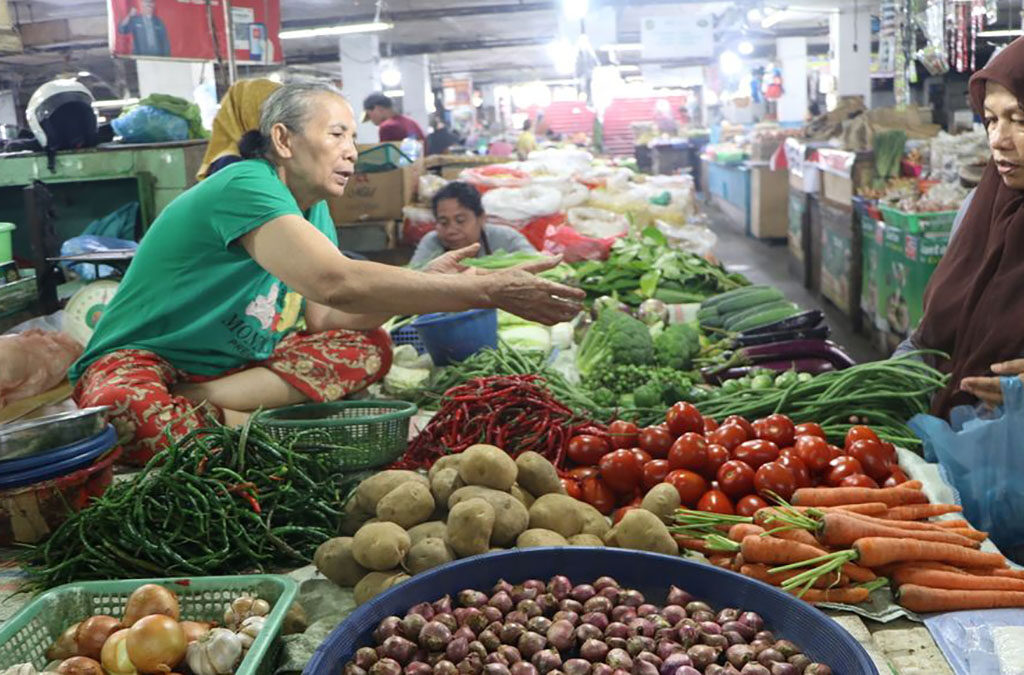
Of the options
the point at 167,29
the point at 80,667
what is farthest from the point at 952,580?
the point at 167,29

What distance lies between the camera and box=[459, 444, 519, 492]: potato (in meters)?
2.28

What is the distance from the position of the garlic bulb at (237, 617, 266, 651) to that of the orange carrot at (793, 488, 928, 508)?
133cm

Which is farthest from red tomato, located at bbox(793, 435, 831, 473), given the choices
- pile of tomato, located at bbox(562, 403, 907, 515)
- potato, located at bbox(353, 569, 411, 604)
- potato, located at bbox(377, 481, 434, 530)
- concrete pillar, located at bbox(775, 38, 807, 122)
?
concrete pillar, located at bbox(775, 38, 807, 122)

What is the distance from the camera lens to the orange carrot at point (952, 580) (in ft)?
7.03

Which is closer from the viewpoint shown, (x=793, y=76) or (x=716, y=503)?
(x=716, y=503)

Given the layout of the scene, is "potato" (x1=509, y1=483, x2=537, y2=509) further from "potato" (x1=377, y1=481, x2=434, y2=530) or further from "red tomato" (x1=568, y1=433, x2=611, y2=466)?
"red tomato" (x1=568, y1=433, x2=611, y2=466)

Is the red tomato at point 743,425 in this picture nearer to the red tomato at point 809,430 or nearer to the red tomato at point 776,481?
the red tomato at point 809,430

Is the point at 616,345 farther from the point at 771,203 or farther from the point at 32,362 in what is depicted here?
the point at 771,203

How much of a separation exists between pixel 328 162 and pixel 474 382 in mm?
843

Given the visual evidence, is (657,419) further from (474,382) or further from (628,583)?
(628,583)

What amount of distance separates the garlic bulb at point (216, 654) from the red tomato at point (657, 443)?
1368mm

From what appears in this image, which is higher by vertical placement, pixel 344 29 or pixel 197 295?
pixel 344 29

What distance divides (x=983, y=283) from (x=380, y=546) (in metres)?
2.18

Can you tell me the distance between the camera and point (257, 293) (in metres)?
3.39
